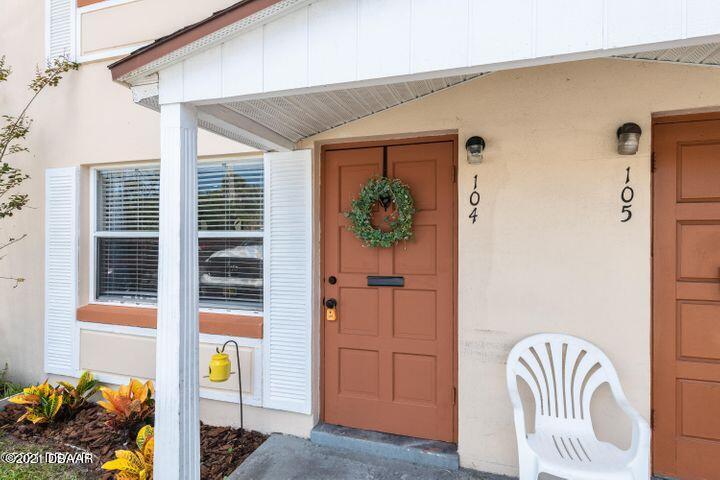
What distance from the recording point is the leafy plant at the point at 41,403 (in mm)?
3172

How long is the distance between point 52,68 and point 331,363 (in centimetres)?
382

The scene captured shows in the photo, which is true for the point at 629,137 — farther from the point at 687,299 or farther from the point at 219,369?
the point at 219,369

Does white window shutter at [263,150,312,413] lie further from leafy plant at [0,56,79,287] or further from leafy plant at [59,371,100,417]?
leafy plant at [0,56,79,287]

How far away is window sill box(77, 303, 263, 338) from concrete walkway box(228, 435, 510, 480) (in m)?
0.88

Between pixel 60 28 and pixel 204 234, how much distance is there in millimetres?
2622

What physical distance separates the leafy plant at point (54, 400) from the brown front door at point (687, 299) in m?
4.46

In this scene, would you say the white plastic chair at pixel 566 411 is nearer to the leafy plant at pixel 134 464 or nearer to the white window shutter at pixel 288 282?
the white window shutter at pixel 288 282

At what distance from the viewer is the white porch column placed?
196 centimetres

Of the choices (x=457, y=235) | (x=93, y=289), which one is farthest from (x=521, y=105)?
(x=93, y=289)

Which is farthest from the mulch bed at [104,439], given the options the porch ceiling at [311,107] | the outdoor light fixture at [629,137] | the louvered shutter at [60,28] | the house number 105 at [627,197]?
the louvered shutter at [60,28]

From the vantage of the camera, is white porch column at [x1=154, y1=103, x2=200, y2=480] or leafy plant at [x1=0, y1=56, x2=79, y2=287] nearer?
white porch column at [x1=154, y1=103, x2=200, y2=480]

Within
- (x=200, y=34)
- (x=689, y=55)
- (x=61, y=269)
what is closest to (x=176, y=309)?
(x=200, y=34)

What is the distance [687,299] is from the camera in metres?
2.31

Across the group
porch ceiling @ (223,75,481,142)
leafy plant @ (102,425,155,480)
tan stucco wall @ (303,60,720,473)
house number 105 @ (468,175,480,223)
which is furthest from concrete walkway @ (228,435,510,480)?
porch ceiling @ (223,75,481,142)
